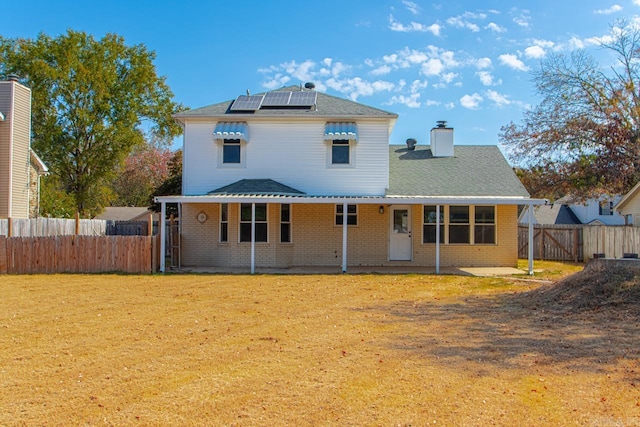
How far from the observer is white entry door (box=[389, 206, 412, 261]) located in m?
17.8

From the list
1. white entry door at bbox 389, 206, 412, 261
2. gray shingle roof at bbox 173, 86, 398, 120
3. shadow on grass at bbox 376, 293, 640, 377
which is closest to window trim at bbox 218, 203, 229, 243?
gray shingle roof at bbox 173, 86, 398, 120

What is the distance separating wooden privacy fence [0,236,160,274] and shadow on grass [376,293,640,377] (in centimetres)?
895

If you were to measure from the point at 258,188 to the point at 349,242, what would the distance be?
365cm

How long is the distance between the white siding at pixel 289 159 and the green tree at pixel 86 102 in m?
17.7

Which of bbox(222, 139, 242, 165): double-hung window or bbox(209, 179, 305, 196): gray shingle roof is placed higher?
bbox(222, 139, 242, 165): double-hung window

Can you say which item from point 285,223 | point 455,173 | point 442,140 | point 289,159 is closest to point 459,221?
point 455,173

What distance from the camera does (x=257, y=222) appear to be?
55.7 ft

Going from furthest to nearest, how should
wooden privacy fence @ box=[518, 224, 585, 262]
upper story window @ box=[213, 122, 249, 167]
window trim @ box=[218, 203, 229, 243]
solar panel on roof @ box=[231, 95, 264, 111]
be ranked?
wooden privacy fence @ box=[518, 224, 585, 262] → solar panel on roof @ box=[231, 95, 264, 111] → upper story window @ box=[213, 122, 249, 167] → window trim @ box=[218, 203, 229, 243]

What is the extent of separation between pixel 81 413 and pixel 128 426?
1.77ft

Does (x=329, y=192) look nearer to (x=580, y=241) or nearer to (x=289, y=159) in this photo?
(x=289, y=159)

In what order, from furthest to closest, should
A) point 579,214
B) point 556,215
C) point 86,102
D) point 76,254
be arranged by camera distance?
point 579,214 → point 556,215 → point 86,102 → point 76,254

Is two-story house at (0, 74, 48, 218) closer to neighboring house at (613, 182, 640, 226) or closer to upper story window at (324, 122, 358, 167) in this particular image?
upper story window at (324, 122, 358, 167)

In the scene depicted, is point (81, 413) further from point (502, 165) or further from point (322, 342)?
point (502, 165)

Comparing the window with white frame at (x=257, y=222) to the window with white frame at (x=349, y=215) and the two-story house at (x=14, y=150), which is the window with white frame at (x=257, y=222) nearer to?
the window with white frame at (x=349, y=215)
